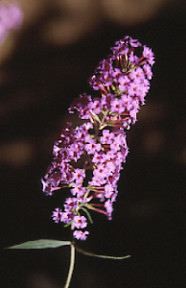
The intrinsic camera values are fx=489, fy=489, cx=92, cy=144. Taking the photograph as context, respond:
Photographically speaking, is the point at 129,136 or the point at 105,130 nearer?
the point at 105,130

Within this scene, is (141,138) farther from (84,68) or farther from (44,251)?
(44,251)

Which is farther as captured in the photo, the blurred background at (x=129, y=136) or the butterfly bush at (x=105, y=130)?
the blurred background at (x=129, y=136)

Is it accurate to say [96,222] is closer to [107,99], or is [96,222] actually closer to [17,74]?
[17,74]

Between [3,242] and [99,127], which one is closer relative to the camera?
[99,127]

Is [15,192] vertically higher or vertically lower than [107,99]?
lower

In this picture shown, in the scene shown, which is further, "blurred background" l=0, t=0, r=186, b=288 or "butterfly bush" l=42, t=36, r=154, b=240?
"blurred background" l=0, t=0, r=186, b=288

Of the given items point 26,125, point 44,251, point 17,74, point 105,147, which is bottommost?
point 44,251

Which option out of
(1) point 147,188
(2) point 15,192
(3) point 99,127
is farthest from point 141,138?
(3) point 99,127
